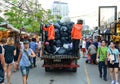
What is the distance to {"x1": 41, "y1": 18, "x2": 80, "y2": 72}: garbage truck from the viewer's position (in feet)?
56.2

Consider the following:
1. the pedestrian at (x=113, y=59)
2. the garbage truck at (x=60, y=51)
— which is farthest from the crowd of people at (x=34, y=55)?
the garbage truck at (x=60, y=51)

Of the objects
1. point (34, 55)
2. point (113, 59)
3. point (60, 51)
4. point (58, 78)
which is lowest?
point (58, 78)

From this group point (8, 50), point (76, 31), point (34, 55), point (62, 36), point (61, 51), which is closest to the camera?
point (34, 55)

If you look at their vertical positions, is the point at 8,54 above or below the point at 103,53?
above

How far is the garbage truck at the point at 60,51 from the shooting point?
17.1 meters

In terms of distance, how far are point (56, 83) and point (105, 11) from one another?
52.8ft

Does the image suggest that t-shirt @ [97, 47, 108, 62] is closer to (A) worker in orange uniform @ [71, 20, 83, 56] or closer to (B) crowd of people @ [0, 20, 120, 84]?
(B) crowd of people @ [0, 20, 120, 84]

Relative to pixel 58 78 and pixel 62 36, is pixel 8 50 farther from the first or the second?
pixel 62 36

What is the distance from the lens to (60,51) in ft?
58.0

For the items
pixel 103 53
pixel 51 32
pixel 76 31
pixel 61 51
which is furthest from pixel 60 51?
pixel 103 53

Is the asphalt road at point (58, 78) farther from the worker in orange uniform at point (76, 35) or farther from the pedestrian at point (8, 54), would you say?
the pedestrian at point (8, 54)

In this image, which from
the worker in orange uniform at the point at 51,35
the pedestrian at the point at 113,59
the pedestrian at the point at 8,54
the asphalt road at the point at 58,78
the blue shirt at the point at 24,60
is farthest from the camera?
the worker in orange uniform at the point at 51,35

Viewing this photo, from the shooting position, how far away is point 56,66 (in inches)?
680

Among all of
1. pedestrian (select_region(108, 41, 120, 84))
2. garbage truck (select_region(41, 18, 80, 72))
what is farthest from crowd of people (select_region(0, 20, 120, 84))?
garbage truck (select_region(41, 18, 80, 72))
